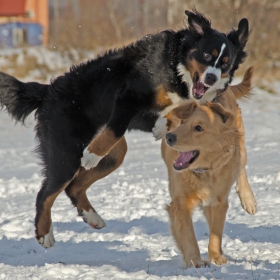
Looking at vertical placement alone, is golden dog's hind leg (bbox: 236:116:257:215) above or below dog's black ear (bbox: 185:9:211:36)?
below

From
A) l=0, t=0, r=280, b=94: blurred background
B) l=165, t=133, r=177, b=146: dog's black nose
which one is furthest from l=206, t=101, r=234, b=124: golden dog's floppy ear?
l=0, t=0, r=280, b=94: blurred background

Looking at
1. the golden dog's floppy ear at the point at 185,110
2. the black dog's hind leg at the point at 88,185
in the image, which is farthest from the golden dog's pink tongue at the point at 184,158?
the black dog's hind leg at the point at 88,185

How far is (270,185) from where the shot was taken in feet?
25.0

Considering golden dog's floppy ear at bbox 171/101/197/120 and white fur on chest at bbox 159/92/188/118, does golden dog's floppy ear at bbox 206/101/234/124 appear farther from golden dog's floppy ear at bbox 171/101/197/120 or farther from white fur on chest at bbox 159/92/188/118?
white fur on chest at bbox 159/92/188/118

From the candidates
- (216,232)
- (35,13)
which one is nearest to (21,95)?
(216,232)

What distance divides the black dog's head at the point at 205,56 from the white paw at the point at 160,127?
1.28 ft

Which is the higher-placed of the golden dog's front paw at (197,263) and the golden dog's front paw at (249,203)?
the golden dog's front paw at (197,263)

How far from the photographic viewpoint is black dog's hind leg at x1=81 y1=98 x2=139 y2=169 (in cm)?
529

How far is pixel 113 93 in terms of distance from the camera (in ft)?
18.0

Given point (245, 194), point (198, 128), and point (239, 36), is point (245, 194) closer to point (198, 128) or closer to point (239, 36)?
point (198, 128)

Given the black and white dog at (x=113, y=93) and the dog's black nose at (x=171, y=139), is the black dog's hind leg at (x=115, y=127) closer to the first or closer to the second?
the black and white dog at (x=113, y=93)

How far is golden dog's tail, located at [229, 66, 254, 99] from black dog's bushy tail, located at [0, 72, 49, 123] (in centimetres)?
228

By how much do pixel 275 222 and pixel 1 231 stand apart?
3062 mm

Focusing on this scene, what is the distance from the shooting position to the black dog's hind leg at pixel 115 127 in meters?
5.29
